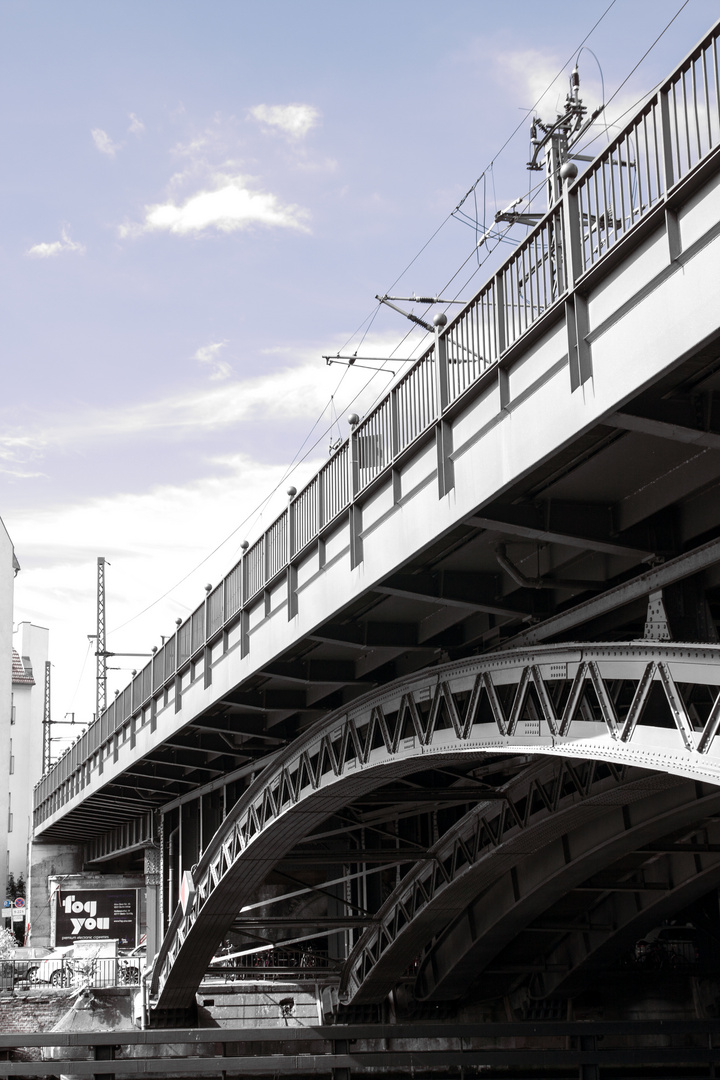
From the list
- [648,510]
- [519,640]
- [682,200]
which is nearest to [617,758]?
[648,510]

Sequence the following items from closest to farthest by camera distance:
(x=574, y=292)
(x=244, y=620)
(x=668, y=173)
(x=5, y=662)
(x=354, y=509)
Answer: (x=668, y=173)
(x=574, y=292)
(x=354, y=509)
(x=244, y=620)
(x=5, y=662)

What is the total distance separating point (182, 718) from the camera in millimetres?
25984

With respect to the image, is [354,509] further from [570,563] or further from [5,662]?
[5,662]

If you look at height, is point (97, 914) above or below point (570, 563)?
below

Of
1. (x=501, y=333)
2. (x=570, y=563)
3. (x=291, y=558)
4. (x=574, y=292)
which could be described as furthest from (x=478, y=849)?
(x=574, y=292)

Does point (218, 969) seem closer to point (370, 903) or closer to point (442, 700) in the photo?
point (370, 903)

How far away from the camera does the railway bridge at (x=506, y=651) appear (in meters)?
9.30

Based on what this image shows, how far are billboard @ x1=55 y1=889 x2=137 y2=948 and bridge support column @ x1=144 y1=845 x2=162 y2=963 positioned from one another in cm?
371

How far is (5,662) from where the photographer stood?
66.2m

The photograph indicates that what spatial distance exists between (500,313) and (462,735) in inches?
251

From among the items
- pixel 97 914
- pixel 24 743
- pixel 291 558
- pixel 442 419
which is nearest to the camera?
pixel 442 419

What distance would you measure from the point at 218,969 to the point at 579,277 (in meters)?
24.7

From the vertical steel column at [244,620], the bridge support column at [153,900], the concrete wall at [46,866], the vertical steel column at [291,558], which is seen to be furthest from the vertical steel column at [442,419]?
the concrete wall at [46,866]

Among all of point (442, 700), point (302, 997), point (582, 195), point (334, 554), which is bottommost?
point (302, 997)
